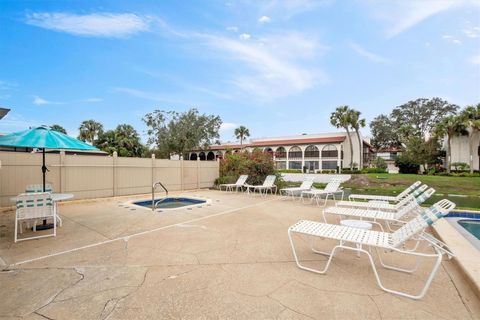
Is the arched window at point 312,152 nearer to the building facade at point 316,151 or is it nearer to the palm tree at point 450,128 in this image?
the building facade at point 316,151

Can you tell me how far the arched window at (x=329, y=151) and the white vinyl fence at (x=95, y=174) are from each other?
26765mm

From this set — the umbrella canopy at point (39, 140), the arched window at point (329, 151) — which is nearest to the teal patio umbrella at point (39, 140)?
the umbrella canopy at point (39, 140)

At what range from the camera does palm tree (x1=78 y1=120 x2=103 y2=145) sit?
107 ft

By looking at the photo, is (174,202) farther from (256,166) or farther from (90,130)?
(90,130)

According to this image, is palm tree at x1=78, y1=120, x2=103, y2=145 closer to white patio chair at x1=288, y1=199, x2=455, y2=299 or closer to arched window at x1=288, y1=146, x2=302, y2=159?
arched window at x1=288, y1=146, x2=302, y2=159

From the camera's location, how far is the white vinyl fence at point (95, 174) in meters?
8.22

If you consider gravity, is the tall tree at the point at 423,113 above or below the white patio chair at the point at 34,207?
above

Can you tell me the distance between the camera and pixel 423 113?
4291 centimetres

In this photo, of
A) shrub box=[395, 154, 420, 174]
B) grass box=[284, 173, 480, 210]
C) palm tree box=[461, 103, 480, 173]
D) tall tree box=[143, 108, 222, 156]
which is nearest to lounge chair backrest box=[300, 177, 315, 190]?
grass box=[284, 173, 480, 210]

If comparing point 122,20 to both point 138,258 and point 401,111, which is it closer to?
point 138,258

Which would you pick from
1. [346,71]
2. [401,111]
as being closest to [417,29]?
[346,71]

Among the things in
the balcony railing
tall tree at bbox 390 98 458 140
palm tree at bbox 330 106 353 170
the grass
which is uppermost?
tall tree at bbox 390 98 458 140

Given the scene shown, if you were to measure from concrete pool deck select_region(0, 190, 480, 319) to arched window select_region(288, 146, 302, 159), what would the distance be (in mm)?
35641

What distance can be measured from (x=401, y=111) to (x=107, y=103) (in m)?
47.1
